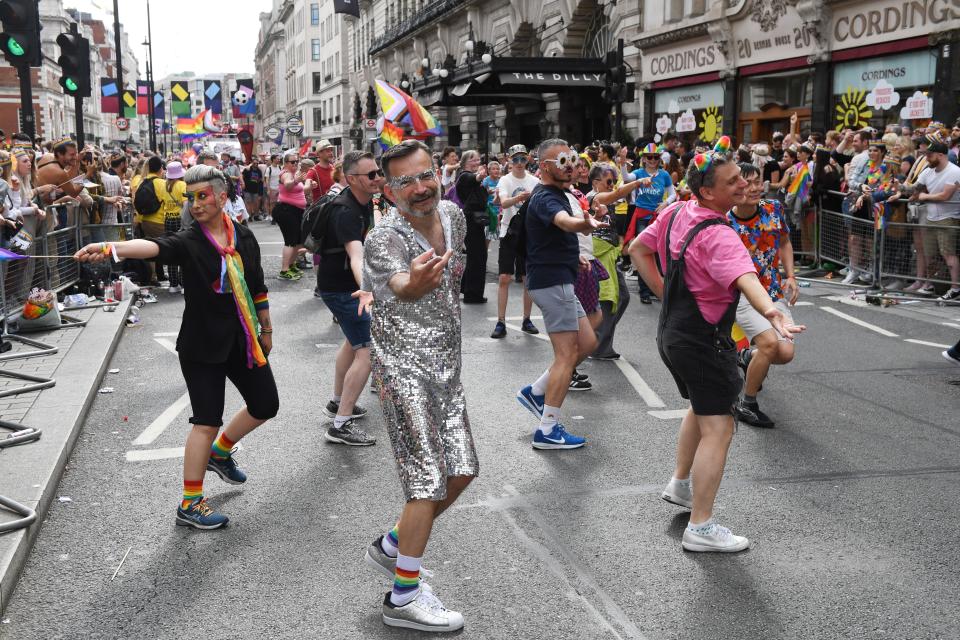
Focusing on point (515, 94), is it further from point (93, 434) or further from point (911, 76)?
point (93, 434)

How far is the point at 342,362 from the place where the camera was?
21.5ft

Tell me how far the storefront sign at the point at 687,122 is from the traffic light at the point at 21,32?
17.1 m

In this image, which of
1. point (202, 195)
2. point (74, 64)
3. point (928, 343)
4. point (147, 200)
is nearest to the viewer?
point (202, 195)

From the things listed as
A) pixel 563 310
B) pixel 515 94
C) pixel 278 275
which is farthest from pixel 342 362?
pixel 515 94

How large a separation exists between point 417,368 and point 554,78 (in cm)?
2402

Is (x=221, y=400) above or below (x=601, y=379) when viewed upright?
above

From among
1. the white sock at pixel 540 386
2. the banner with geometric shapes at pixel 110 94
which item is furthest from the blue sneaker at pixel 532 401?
the banner with geometric shapes at pixel 110 94

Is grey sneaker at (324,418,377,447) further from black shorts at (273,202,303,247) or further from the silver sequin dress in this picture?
black shorts at (273,202,303,247)

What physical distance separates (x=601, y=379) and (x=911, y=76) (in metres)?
12.0

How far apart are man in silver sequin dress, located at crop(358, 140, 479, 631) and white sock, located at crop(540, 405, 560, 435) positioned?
93.0 inches

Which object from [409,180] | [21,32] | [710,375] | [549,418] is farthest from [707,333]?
[21,32]

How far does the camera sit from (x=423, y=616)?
3.63 meters

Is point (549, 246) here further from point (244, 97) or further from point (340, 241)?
point (244, 97)

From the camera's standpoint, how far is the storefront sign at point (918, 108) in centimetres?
1606
